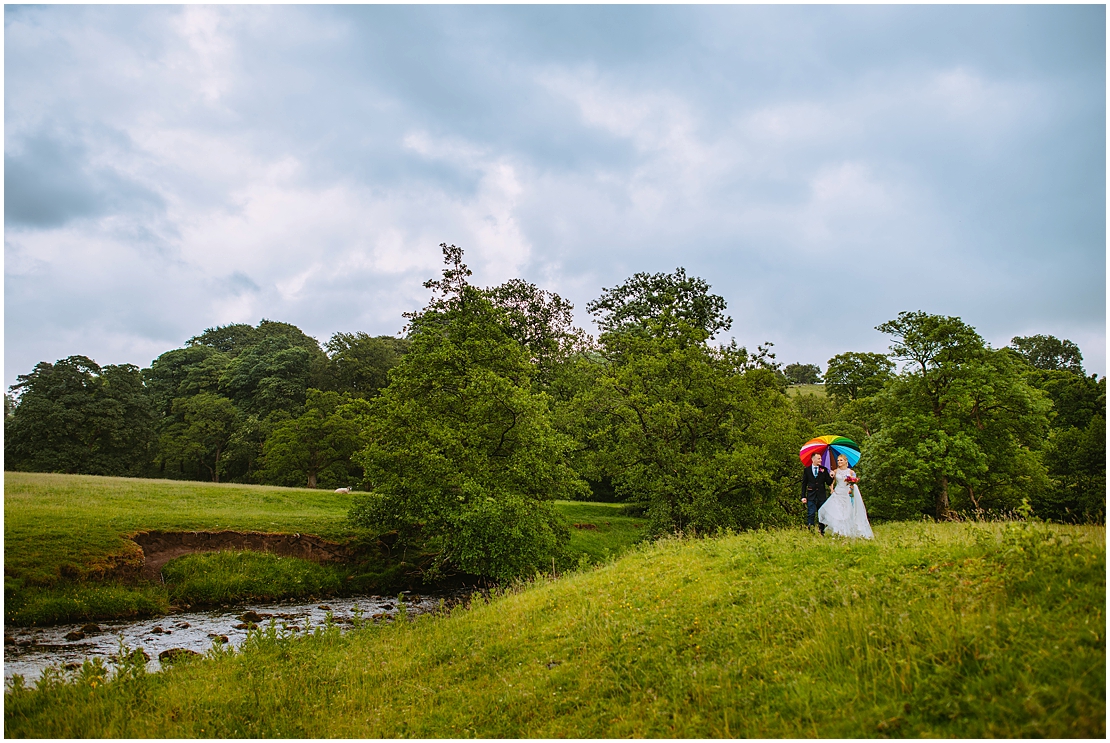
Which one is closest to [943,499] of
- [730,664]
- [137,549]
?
[730,664]

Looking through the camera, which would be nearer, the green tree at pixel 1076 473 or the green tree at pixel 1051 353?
the green tree at pixel 1076 473

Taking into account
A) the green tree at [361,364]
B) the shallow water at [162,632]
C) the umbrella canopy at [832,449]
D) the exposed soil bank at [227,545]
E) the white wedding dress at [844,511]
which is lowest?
the shallow water at [162,632]

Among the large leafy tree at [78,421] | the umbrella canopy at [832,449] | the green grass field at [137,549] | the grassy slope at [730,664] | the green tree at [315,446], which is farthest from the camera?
the large leafy tree at [78,421]

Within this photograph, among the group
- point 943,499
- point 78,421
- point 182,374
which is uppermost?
point 182,374

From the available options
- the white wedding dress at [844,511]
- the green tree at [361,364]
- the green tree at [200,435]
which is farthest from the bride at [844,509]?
the green tree at [200,435]

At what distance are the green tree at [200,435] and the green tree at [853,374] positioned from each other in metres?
60.3

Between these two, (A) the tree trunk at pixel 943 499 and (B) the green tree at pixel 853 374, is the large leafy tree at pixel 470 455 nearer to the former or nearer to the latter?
(A) the tree trunk at pixel 943 499

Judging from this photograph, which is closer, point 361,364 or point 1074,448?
point 1074,448

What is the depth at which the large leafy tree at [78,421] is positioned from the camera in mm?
50781

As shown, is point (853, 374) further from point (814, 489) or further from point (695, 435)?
point (814, 489)

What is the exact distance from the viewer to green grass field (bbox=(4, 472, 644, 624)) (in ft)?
58.9

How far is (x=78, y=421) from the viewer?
5269 centimetres

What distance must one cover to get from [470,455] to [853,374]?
118 feet

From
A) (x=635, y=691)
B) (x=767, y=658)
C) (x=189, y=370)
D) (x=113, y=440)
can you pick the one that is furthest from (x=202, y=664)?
(x=189, y=370)
